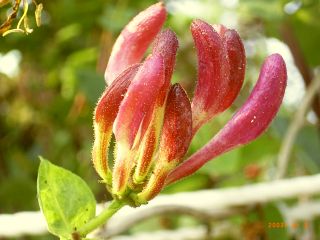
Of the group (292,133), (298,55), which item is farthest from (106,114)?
(298,55)

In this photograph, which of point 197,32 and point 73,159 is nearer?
point 197,32

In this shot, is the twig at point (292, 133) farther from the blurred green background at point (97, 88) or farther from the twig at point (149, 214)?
the twig at point (149, 214)

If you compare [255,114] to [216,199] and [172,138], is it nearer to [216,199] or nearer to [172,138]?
[172,138]

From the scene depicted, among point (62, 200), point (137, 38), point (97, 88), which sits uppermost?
point (137, 38)

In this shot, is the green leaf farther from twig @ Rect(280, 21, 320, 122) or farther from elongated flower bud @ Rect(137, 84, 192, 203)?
twig @ Rect(280, 21, 320, 122)

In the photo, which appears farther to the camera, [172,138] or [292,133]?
[292,133]

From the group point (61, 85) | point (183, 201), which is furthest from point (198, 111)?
point (61, 85)

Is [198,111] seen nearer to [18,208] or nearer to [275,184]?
[275,184]

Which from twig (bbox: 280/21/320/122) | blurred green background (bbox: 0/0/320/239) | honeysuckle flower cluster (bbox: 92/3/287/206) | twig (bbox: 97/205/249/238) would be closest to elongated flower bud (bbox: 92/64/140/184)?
honeysuckle flower cluster (bbox: 92/3/287/206)
